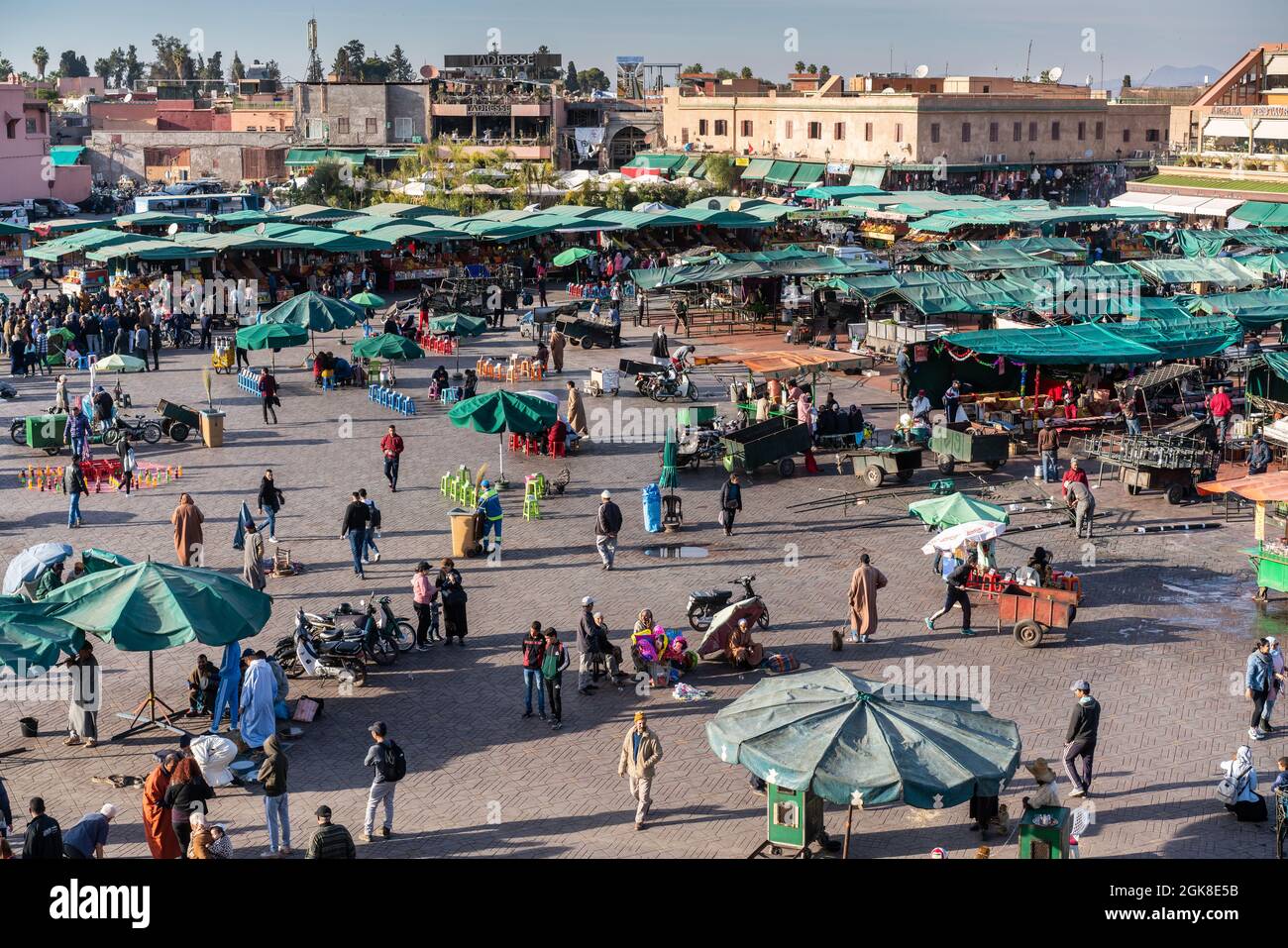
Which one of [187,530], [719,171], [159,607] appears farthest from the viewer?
[719,171]

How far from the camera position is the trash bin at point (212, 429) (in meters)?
26.7

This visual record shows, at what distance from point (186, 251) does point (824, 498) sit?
25.0 meters

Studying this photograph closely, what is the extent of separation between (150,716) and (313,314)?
1661 centimetres

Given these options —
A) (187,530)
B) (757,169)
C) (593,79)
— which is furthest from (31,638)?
(593,79)

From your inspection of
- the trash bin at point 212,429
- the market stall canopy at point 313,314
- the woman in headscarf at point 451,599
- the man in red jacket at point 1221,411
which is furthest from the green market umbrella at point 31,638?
the man in red jacket at point 1221,411

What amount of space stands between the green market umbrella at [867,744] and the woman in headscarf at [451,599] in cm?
553

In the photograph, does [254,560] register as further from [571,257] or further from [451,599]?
[571,257]

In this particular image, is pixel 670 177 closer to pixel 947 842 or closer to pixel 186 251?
pixel 186 251

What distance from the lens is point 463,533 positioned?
20.1 metres

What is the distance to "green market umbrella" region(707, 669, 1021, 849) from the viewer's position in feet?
35.3

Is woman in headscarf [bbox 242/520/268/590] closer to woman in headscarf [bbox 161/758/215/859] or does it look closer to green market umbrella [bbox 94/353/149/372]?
woman in headscarf [bbox 161/758/215/859]

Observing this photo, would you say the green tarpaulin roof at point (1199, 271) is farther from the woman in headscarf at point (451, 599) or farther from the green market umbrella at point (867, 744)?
the green market umbrella at point (867, 744)
